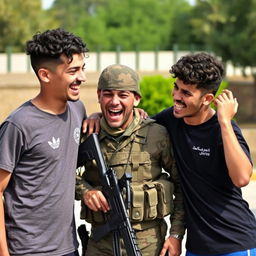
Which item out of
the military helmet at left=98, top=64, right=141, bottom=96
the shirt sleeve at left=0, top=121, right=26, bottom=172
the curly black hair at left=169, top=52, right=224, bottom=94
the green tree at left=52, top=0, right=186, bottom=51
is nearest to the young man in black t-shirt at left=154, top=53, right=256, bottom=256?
the curly black hair at left=169, top=52, right=224, bottom=94

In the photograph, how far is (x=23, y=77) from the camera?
70.4 feet

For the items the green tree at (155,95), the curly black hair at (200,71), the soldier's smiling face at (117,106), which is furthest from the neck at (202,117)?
the green tree at (155,95)

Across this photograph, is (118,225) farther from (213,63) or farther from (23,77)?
(23,77)

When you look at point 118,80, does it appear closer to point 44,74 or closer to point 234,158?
point 44,74

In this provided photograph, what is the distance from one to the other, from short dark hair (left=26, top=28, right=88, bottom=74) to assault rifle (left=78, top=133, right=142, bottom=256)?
437mm

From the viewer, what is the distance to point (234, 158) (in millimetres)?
3455

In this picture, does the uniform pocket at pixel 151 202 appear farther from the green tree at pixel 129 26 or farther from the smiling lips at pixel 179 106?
the green tree at pixel 129 26

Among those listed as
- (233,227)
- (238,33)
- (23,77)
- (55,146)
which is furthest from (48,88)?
(238,33)

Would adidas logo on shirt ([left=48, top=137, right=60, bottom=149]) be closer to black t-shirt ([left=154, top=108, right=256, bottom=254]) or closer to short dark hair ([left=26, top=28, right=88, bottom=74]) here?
short dark hair ([left=26, top=28, right=88, bottom=74])

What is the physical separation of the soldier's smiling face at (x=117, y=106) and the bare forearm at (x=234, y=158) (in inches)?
20.7

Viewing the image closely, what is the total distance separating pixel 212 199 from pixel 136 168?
16.6 inches

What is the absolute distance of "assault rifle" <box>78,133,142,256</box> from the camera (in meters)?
3.53

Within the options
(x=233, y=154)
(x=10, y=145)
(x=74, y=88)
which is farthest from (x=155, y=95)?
(x=10, y=145)

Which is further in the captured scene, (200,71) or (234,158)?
(200,71)
